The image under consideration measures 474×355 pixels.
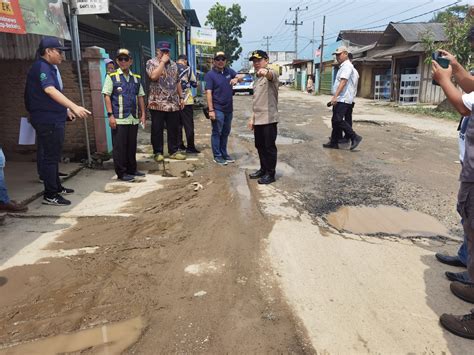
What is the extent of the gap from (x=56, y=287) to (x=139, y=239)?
0.94 meters

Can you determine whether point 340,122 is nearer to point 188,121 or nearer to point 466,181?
point 188,121

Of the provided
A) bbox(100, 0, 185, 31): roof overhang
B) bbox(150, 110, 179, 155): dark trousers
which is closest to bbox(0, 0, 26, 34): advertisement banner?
bbox(150, 110, 179, 155): dark trousers

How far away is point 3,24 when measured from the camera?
14.0ft

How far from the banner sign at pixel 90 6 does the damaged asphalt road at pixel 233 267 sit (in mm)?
2439

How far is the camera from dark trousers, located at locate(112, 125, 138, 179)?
5.56 m

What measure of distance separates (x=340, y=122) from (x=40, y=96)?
5269 mm

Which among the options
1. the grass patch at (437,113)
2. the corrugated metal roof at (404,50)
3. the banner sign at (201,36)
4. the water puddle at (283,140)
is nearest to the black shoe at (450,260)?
the water puddle at (283,140)

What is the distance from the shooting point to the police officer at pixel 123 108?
17.6 feet

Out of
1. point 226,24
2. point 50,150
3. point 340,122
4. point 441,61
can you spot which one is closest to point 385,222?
point 441,61

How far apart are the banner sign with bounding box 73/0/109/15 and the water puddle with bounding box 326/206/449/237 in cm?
442

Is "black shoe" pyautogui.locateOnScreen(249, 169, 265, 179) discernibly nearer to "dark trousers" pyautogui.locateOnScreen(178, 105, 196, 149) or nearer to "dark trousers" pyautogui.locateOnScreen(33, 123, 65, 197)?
"dark trousers" pyautogui.locateOnScreen(178, 105, 196, 149)

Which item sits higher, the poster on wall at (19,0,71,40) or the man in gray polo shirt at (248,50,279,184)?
the poster on wall at (19,0,71,40)

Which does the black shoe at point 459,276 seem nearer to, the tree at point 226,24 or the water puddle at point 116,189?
the water puddle at point 116,189

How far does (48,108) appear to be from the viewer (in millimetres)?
4531
